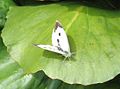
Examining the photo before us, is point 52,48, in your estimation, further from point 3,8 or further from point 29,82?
point 3,8

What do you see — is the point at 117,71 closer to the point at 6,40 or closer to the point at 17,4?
the point at 6,40

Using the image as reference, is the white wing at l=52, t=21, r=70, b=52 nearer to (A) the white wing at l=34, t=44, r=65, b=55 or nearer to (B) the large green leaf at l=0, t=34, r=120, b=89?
(A) the white wing at l=34, t=44, r=65, b=55

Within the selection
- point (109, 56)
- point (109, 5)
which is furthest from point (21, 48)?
point (109, 5)

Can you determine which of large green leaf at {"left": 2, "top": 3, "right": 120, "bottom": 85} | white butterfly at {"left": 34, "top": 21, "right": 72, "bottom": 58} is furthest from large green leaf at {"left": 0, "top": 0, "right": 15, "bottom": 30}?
white butterfly at {"left": 34, "top": 21, "right": 72, "bottom": 58}

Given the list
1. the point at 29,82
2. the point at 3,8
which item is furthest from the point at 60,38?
the point at 3,8

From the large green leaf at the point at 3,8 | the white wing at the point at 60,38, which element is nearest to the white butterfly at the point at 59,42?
the white wing at the point at 60,38

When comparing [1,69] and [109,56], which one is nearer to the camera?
[109,56]
